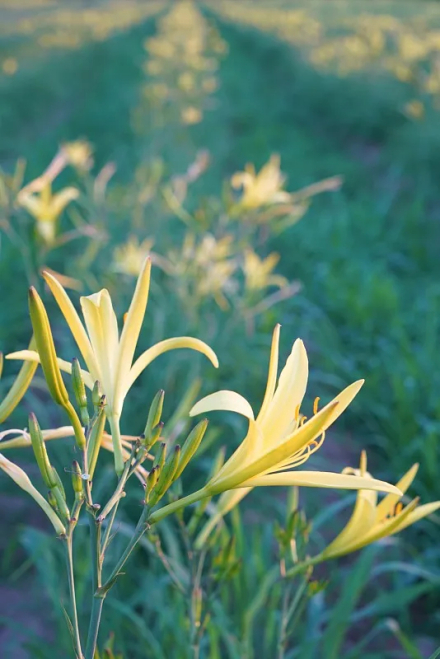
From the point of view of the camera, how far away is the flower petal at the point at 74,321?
694 mm

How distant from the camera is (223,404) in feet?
2.15

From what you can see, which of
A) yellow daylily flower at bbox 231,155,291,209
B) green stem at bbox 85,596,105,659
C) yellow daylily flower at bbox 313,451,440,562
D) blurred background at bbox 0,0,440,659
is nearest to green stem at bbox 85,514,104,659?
green stem at bbox 85,596,105,659

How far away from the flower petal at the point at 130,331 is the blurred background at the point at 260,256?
848mm

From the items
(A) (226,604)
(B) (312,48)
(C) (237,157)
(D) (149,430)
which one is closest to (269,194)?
(A) (226,604)

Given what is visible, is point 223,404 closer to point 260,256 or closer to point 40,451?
point 40,451

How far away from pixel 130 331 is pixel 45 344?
11 cm

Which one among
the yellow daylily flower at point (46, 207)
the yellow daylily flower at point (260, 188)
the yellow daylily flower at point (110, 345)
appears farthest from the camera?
the yellow daylily flower at point (260, 188)

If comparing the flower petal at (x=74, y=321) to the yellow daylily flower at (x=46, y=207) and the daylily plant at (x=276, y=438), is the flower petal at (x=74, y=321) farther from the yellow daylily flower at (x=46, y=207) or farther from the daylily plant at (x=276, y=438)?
the yellow daylily flower at (x=46, y=207)

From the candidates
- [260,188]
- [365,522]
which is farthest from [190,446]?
[260,188]

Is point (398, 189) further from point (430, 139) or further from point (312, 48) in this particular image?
point (312, 48)

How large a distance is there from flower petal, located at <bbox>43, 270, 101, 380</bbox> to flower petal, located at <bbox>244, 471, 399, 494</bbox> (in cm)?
21

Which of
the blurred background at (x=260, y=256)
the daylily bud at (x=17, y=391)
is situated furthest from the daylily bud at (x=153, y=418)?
the blurred background at (x=260, y=256)

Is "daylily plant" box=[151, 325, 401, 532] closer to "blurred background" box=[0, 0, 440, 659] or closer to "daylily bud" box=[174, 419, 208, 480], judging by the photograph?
"daylily bud" box=[174, 419, 208, 480]

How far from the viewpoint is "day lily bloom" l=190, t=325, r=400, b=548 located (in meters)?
0.62
